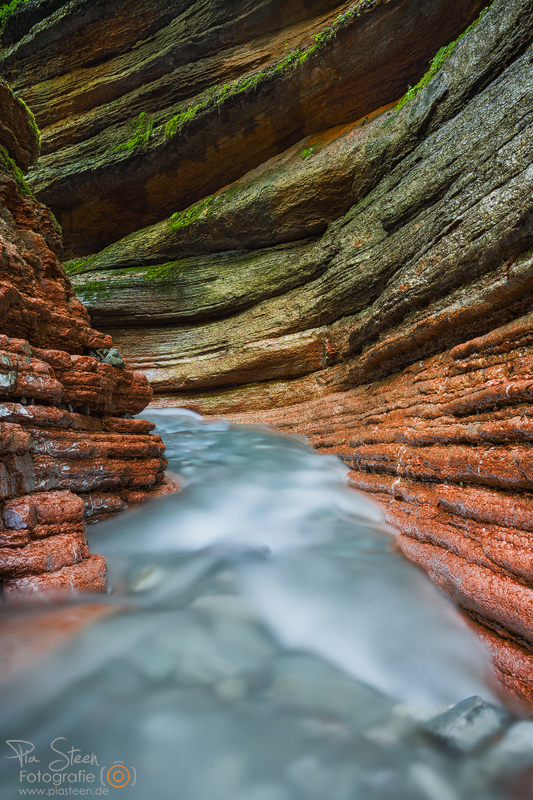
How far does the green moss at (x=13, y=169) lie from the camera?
482cm

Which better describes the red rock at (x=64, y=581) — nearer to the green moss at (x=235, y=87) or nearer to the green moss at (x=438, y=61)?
the green moss at (x=438, y=61)

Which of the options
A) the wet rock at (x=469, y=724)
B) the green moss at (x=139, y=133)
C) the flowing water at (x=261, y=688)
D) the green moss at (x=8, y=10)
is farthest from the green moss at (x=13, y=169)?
the green moss at (x=8, y=10)

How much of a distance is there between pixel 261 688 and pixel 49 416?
117 inches

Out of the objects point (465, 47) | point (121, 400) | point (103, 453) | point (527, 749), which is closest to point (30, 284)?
point (121, 400)

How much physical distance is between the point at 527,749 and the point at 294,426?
6.54 meters

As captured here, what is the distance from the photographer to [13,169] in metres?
5.00

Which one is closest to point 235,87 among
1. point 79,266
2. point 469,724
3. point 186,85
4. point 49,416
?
point 186,85

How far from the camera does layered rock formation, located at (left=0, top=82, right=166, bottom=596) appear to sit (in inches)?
111

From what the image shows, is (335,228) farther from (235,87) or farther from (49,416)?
(49,416)

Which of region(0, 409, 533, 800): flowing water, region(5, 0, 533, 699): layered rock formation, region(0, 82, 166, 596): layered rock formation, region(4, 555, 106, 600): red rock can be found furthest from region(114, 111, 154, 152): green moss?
region(4, 555, 106, 600): red rock

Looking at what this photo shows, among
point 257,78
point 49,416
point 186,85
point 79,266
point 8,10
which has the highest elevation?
point 8,10

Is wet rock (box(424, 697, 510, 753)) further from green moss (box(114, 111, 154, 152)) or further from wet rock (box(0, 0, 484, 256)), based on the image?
green moss (box(114, 111, 154, 152))

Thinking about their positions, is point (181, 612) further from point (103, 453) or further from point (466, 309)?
point (466, 309)

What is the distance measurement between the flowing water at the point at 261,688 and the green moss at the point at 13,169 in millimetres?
4717
